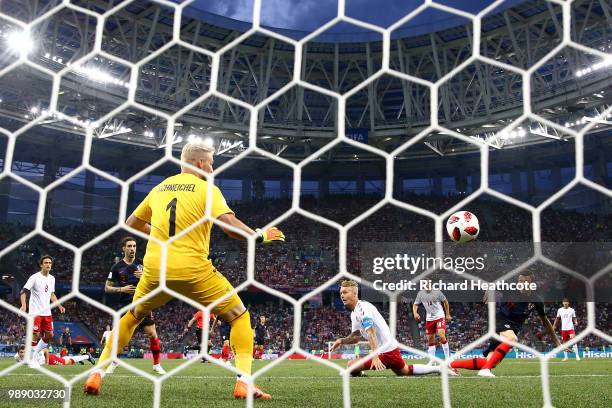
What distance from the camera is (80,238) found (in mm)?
28047

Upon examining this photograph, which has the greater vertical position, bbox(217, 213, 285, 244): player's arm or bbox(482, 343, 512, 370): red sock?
bbox(217, 213, 285, 244): player's arm

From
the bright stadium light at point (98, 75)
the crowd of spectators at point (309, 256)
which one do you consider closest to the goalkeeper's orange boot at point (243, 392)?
the bright stadium light at point (98, 75)

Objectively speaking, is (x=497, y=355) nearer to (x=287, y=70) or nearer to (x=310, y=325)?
(x=310, y=325)

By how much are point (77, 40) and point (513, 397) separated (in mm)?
21866

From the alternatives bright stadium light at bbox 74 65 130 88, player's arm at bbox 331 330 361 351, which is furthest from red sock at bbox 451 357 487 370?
bright stadium light at bbox 74 65 130 88

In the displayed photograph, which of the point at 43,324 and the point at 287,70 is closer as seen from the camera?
the point at 43,324

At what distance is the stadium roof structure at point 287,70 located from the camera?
1922cm

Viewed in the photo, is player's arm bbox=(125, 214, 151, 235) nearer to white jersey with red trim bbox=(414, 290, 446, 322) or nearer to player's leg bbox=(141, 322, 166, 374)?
player's leg bbox=(141, 322, 166, 374)

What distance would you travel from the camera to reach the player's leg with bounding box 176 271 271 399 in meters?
3.35

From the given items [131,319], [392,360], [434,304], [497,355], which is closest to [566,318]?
Answer: [434,304]
